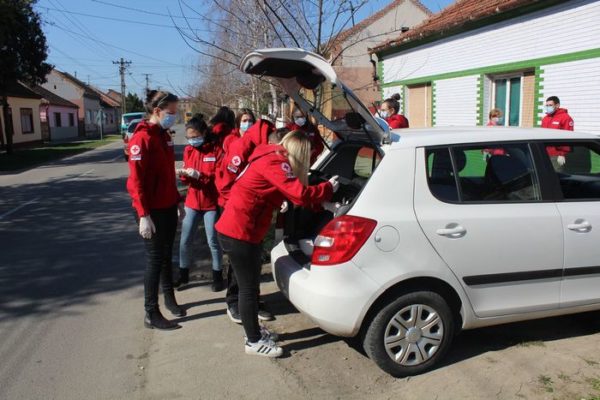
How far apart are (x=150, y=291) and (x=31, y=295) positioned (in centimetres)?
168

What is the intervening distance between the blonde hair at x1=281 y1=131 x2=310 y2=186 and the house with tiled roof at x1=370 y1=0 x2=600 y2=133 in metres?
7.32

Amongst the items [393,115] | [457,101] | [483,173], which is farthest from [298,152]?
[457,101]

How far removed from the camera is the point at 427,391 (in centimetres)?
337

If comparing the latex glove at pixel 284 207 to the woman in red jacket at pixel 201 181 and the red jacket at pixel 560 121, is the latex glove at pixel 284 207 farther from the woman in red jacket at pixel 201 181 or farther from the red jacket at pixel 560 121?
the red jacket at pixel 560 121

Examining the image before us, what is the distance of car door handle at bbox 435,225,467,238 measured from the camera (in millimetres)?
3395

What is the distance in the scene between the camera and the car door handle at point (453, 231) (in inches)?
134

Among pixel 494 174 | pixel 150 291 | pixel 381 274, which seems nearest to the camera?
pixel 381 274

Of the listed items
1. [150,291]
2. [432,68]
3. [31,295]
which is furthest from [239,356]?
[432,68]

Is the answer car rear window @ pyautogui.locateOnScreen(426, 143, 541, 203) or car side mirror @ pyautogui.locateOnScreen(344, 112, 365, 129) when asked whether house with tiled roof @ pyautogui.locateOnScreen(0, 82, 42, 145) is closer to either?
car side mirror @ pyautogui.locateOnScreen(344, 112, 365, 129)

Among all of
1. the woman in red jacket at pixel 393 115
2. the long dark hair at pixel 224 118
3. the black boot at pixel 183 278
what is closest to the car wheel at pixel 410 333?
the black boot at pixel 183 278

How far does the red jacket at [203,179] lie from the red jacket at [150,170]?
63 cm

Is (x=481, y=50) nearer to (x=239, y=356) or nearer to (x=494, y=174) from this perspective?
(x=494, y=174)

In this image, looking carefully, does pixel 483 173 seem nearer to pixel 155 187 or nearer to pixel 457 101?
pixel 155 187

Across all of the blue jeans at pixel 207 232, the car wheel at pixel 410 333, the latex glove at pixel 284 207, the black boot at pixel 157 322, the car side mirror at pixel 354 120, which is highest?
the car side mirror at pixel 354 120
